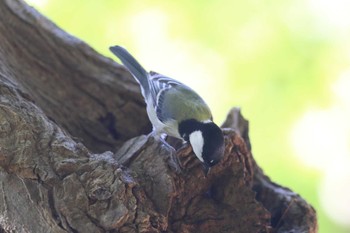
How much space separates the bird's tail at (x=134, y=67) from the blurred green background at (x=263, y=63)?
1.99 feet

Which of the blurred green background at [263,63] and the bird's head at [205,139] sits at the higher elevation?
the blurred green background at [263,63]

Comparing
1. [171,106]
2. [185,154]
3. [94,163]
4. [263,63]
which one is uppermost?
[263,63]

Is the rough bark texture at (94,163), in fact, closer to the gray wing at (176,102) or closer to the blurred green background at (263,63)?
the gray wing at (176,102)

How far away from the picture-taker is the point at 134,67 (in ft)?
5.44

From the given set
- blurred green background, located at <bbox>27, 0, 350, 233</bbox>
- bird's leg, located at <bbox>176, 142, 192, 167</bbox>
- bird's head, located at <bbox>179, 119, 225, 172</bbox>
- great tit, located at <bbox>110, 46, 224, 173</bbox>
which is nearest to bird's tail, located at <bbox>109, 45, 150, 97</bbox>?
great tit, located at <bbox>110, 46, 224, 173</bbox>

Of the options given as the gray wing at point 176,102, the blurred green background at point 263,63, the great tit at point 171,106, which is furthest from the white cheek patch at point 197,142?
the blurred green background at point 263,63

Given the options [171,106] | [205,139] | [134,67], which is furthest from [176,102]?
[205,139]

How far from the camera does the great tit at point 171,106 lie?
4.88 feet

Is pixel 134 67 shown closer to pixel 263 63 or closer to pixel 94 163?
pixel 94 163

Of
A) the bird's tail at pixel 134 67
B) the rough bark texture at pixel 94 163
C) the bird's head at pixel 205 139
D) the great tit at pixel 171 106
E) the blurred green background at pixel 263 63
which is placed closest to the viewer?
the rough bark texture at pixel 94 163

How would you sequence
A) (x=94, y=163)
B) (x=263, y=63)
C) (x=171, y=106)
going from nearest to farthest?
(x=94, y=163) < (x=171, y=106) < (x=263, y=63)

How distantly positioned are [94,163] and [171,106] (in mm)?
523

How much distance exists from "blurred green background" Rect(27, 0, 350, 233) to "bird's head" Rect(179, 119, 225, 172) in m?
0.83

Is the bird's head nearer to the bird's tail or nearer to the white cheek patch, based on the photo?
the white cheek patch
